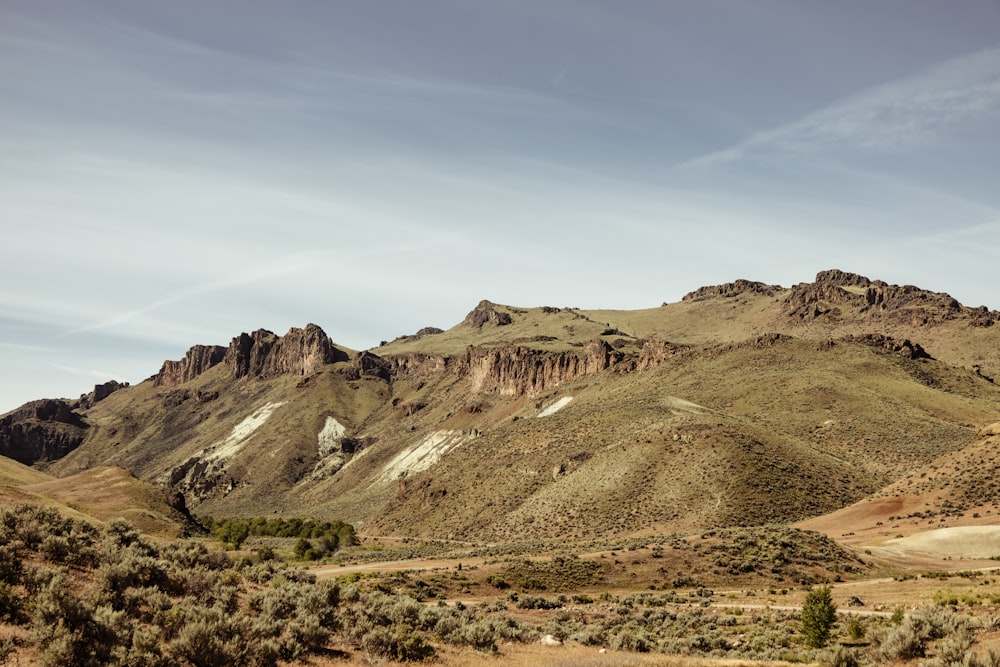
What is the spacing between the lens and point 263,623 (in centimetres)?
1984

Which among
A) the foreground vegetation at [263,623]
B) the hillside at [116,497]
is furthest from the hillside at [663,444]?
the foreground vegetation at [263,623]

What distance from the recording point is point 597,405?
120 meters

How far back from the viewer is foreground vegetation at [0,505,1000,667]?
53.5 ft

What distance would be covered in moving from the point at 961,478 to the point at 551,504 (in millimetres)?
42498

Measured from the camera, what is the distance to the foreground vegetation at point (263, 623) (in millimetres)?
16297

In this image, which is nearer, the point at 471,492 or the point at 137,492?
the point at 137,492

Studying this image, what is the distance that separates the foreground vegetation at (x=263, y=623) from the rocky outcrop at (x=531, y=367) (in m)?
123

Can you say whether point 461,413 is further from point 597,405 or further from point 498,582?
point 498,582

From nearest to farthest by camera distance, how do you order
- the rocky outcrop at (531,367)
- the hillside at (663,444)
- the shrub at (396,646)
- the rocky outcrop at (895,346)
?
the shrub at (396,646)
the hillside at (663,444)
the rocky outcrop at (895,346)
the rocky outcrop at (531,367)

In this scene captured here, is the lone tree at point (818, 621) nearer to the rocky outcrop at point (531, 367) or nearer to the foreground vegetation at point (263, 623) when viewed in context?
the foreground vegetation at point (263, 623)

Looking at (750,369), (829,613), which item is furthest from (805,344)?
(829,613)

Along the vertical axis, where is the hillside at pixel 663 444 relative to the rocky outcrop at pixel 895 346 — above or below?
below

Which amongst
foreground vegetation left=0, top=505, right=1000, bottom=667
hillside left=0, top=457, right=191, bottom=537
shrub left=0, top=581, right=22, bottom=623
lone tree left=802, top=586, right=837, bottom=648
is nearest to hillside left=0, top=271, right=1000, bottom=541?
hillside left=0, top=457, right=191, bottom=537

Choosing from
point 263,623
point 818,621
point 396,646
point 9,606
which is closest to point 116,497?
point 263,623
